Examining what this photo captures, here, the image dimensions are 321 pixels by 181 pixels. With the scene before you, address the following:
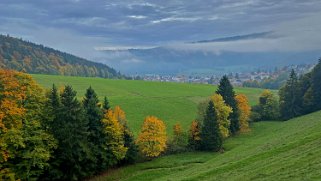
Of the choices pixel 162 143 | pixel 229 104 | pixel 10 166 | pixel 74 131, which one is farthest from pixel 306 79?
pixel 10 166

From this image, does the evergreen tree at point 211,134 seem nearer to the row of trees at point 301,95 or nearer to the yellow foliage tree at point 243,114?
the yellow foliage tree at point 243,114

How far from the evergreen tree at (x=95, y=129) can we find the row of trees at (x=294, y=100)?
5886 centimetres

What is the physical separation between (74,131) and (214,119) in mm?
31615

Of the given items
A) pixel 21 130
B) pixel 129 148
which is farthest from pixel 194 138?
pixel 21 130

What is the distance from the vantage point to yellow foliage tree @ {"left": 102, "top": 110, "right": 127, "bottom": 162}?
199 ft

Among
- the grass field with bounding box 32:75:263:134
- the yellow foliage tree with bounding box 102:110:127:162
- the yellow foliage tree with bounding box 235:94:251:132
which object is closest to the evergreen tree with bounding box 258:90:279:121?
the yellow foliage tree with bounding box 235:94:251:132

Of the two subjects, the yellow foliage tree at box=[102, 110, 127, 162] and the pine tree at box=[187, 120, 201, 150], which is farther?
the pine tree at box=[187, 120, 201, 150]

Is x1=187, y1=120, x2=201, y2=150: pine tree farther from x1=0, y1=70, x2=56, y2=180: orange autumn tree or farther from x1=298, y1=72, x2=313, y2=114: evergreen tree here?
x1=298, y1=72, x2=313, y2=114: evergreen tree

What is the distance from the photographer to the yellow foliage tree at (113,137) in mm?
60656

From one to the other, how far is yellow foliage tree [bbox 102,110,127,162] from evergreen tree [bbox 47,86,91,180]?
20.6 feet

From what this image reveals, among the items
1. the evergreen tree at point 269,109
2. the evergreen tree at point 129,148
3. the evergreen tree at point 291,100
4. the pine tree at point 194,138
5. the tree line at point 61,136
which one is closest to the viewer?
the tree line at point 61,136

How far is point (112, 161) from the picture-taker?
60.4 m

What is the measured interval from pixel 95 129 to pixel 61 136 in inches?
316

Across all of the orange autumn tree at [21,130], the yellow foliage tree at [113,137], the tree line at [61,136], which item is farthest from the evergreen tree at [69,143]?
the yellow foliage tree at [113,137]
